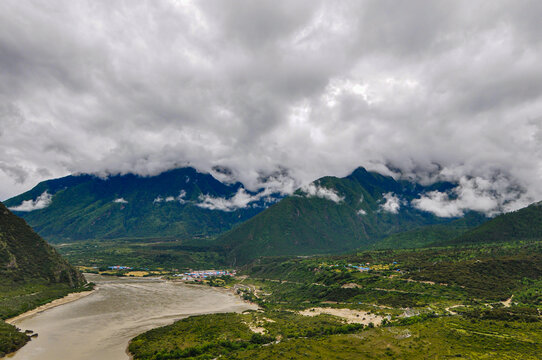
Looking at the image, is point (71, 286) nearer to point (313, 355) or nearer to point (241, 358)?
point (241, 358)

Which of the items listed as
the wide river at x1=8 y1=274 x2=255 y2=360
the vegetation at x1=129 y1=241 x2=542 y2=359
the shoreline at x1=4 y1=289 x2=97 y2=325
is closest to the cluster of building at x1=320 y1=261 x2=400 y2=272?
the vegetation at x1=129 y1=241 x2=542 y2=359

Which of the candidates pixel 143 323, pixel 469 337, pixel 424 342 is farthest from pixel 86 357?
pixel 469 337

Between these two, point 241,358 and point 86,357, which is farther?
point 86,357

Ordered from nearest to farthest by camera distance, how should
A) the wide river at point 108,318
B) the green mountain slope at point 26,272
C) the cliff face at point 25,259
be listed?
1. the wide river at point 108,318
2. the green mountain slope at point 26,272
3. the cliff face at point 25,259

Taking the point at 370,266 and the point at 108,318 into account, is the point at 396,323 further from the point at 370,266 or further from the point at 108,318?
the point at 108,318

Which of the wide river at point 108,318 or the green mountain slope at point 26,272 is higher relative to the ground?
the green mountain slope at point 26,272

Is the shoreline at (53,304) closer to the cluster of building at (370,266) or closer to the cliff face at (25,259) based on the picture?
the cliff face at (25,259)

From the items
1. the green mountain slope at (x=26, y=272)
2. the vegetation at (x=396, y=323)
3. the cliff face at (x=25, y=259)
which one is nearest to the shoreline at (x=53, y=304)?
the green mountain slope at (x=26, y=272)

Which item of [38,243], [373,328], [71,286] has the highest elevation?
[38,243]

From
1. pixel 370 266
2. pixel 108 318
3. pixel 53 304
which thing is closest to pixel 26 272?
pixel 53 304
